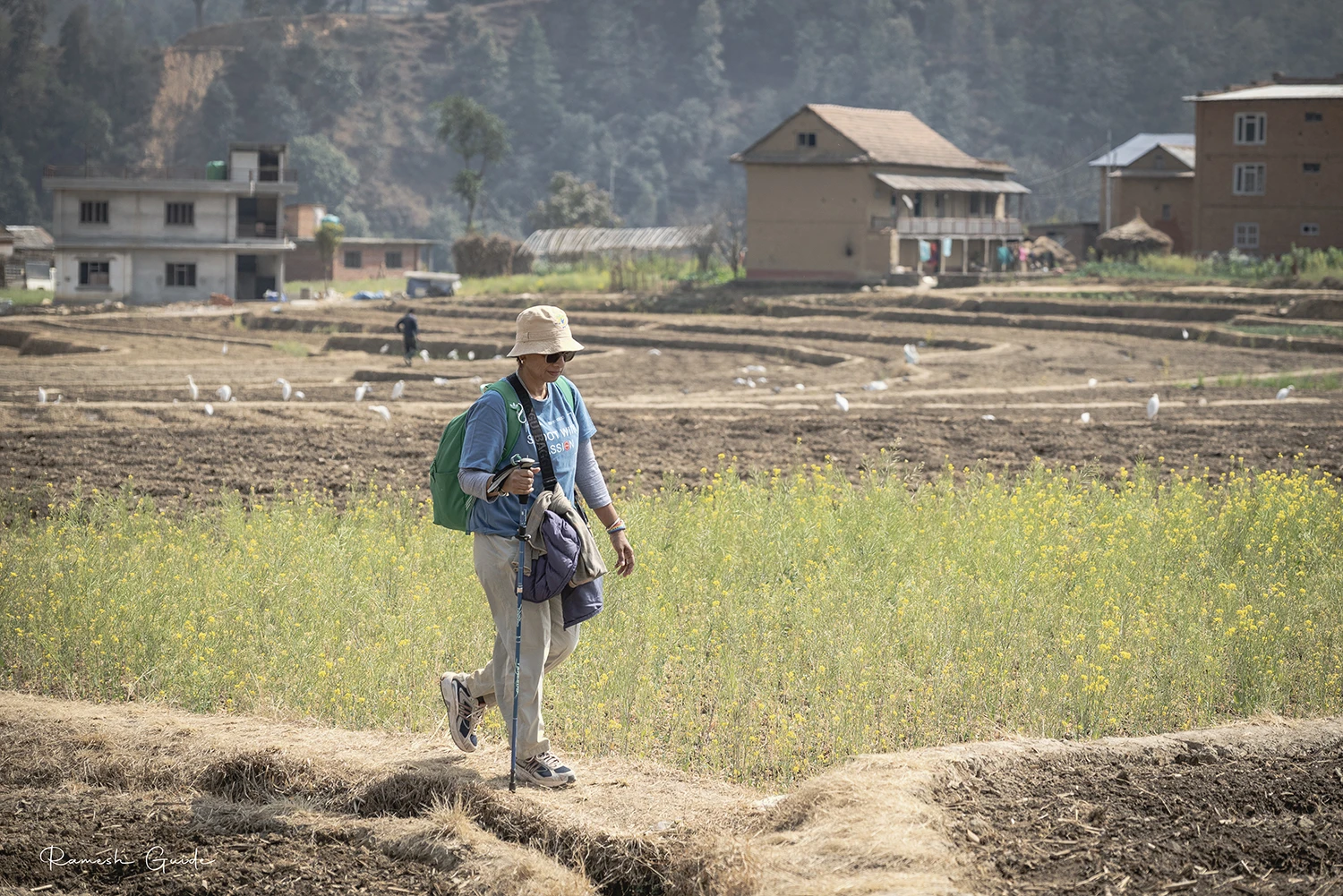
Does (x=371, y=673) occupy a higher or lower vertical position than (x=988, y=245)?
lower

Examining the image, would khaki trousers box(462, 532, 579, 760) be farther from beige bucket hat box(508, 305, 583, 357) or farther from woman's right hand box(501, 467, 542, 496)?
beige bucket hat box(508, 305, 583, 357)

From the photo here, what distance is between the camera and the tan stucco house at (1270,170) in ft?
169

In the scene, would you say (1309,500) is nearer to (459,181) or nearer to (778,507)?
(778,507)

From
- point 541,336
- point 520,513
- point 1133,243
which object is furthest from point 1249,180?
point 520,513

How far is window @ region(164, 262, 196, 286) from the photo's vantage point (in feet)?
200

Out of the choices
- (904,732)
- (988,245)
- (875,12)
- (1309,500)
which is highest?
(875,12)

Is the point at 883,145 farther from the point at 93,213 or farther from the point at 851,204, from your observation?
the point at 93,213

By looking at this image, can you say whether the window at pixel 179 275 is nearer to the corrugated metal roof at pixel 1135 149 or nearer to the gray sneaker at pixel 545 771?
the corrugated metal roof at pixel 1135 149

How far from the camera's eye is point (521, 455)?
5.99 m

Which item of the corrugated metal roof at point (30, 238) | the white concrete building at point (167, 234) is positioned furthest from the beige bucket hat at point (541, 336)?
the corrugated metal roof at point (30, 238)

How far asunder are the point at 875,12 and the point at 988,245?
242ft

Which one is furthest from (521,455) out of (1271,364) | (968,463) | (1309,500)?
(1271,364)

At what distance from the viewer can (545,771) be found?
610 cm

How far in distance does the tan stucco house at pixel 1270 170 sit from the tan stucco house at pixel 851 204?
776cm
